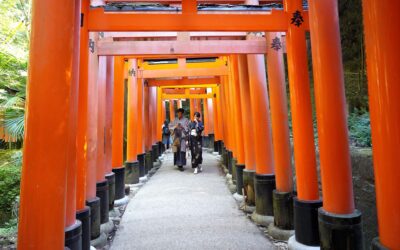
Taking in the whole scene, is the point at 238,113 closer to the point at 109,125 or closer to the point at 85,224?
the point at 109,125

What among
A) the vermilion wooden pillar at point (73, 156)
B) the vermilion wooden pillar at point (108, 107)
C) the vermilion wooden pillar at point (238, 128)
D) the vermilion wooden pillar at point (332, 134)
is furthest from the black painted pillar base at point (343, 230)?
the vermilion wooden pillar at point (108, 107)

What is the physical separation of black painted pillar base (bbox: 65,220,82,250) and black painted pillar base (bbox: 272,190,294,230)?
8.58 ft

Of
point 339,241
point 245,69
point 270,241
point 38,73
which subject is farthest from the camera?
point 245,69

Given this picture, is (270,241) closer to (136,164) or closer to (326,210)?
(326,210)

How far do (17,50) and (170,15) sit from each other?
6052 millimetres

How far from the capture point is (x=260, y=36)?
4.83 meters

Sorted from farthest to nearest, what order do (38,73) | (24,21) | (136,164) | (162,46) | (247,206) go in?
(136,164) < (24,21) < (247,206) < (162,46) < (38,73)

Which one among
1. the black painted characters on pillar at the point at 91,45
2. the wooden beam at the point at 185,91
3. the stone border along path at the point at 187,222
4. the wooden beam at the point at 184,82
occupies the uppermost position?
the wooden beam at the point at 185,91

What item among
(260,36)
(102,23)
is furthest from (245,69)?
(102,23)

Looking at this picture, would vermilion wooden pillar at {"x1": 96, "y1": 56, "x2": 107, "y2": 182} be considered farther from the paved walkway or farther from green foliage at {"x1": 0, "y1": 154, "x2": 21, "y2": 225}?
green foliage at {"x1": 0, "y1": 154, "x2": 21, "y2": 225}

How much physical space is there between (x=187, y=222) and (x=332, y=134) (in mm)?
2748

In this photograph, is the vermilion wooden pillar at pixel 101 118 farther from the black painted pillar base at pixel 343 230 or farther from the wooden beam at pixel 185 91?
Answer: the wooden beam at pixel 185 91

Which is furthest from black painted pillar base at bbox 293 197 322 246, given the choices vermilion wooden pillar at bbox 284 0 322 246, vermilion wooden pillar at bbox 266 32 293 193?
vermilion wooden pillar at bbox 266 32 293 193

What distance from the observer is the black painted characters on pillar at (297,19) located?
346cm
